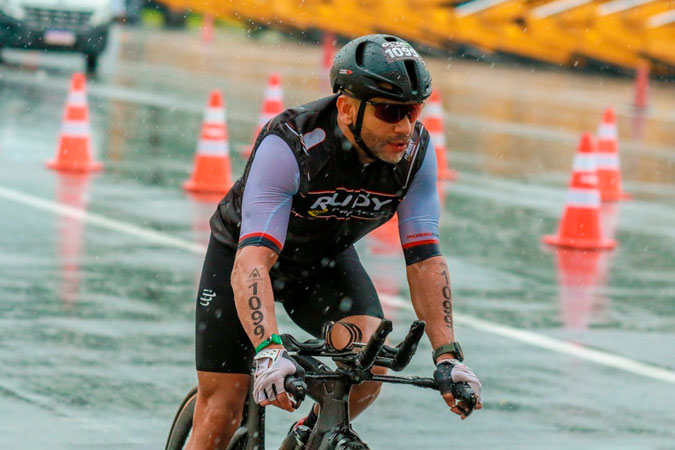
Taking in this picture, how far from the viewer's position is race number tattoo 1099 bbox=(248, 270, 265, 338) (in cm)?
456

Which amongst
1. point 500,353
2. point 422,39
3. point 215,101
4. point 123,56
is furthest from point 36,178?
point 422,39

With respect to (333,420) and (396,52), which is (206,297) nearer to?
(333,420)

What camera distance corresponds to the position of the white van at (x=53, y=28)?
80.5ft

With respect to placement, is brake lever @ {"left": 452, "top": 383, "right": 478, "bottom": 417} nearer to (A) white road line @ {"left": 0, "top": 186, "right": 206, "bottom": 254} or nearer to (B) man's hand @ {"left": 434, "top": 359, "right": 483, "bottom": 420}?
(B) man's hand @ {"left": 434, "top": 359, "right": 483, "bottom": 420}

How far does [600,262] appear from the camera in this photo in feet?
37.9

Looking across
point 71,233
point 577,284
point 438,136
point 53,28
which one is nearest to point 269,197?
point 577,284

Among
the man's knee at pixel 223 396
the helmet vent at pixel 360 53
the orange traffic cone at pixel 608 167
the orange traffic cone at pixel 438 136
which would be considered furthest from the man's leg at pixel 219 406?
the orange traffic cone at pixel 608 167

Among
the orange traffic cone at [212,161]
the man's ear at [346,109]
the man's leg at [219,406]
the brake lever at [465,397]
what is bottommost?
the orange traffic cone at [212,161]

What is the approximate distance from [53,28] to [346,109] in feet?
68.8

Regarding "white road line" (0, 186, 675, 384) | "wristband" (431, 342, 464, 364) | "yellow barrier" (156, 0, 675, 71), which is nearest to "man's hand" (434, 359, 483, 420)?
"wristband" (431, 342, 464, 364)

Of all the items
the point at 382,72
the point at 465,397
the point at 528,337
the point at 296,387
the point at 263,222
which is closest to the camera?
the point at 296,387

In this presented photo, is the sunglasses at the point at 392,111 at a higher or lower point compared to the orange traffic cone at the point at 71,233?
higher

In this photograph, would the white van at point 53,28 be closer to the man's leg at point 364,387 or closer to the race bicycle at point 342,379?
the man's leg at point 364,387

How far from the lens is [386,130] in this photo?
15.2 feet
